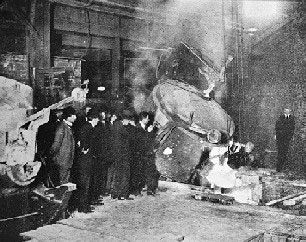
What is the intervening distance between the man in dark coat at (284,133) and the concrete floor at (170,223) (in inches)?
299

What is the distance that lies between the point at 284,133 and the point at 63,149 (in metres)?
10.9

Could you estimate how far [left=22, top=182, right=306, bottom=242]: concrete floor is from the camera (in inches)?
268

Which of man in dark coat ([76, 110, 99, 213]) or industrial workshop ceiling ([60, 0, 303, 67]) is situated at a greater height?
industrial workshop ceiling ([60, 0, 303, 67])

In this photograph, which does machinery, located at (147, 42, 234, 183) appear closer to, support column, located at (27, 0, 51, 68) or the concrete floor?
the concrete floor

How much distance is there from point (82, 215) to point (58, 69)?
412 cm

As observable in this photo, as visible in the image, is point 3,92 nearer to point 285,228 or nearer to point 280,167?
Answer: point 285,228

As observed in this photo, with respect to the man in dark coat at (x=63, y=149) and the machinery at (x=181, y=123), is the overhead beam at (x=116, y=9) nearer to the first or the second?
the machinery at (x=181, y=123)

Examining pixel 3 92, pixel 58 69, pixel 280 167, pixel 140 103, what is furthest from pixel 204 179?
pixel 3 92

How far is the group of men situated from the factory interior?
0.11ft

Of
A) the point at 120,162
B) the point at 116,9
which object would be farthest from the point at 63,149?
the point at 116,9

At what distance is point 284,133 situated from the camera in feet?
52.3

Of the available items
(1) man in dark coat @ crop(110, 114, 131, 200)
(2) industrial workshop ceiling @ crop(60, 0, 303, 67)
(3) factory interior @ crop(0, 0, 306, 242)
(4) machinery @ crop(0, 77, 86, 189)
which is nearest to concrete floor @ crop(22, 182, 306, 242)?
(3) factory interior @ crop(0, 0, 306, 242)

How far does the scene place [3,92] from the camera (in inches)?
350

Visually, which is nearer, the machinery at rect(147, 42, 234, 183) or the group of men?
the group of men
